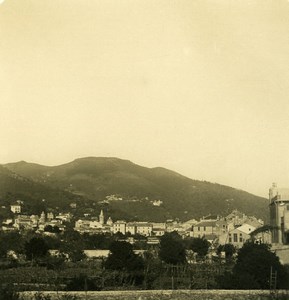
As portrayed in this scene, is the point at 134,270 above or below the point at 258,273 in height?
below

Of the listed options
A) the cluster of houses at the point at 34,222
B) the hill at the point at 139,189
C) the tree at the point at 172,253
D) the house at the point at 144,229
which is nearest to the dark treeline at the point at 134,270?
the tree at the point at 172,253

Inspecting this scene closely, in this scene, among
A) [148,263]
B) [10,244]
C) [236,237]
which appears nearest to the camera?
[148,263]

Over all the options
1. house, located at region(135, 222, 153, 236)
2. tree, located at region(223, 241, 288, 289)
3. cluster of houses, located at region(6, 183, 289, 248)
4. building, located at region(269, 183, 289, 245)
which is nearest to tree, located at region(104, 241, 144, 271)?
tree, located at region(223, 241, 288, 289)

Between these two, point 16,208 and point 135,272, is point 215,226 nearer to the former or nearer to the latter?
point 16,208

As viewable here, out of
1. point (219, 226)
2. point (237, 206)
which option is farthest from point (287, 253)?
point (237, 206)

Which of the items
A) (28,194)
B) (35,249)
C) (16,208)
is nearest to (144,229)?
(16,208)

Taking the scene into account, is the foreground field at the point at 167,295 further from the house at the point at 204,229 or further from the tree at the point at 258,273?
the house at the point at 204,229

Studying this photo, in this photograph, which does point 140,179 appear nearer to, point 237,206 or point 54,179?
point 54,179
